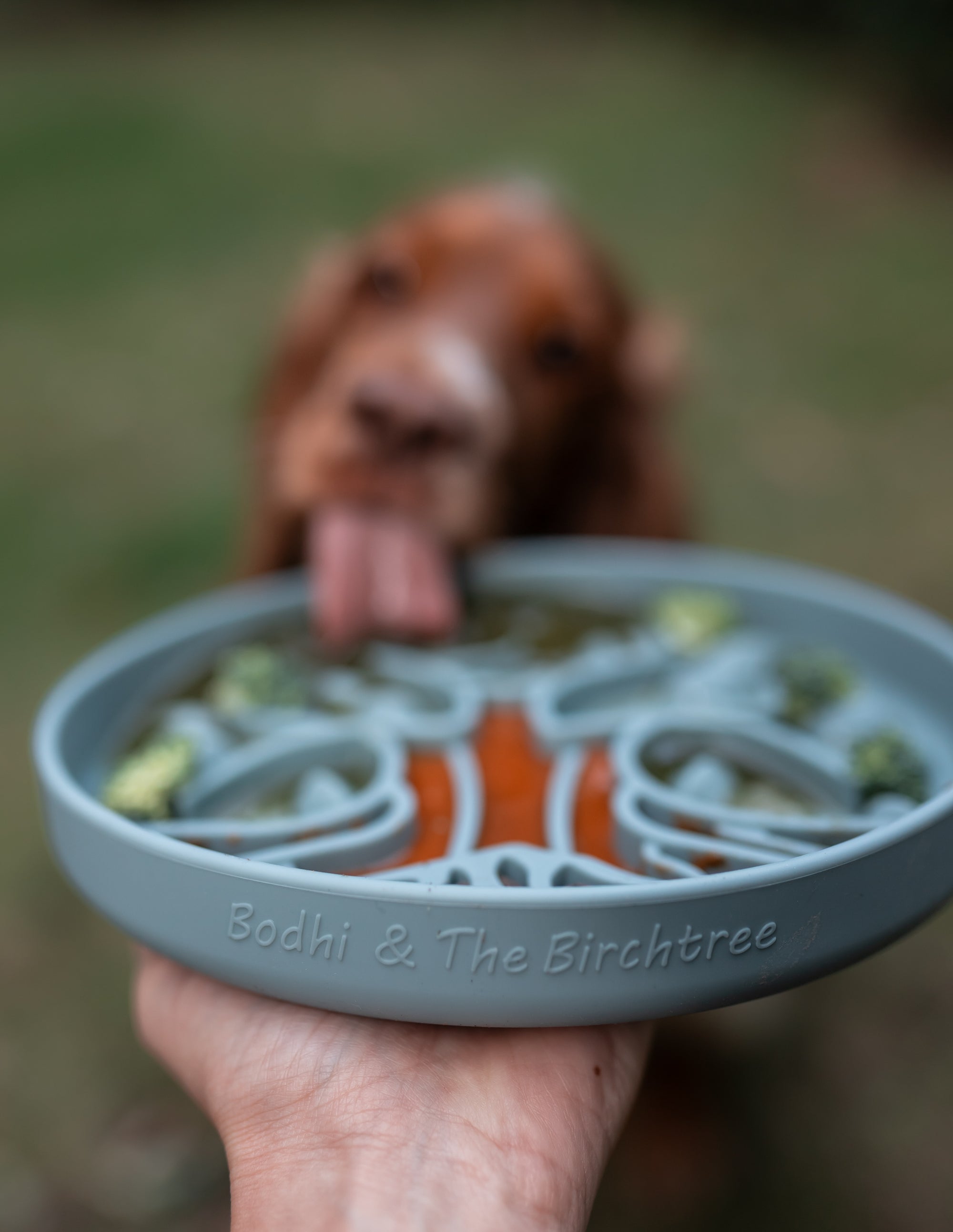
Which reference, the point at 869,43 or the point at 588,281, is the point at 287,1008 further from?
the point at 869,43

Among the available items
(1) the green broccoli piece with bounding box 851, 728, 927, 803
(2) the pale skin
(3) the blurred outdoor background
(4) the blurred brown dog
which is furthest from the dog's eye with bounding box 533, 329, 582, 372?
(2) the pale skin

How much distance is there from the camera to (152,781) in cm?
91

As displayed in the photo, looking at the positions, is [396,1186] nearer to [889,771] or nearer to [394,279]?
[889,771]

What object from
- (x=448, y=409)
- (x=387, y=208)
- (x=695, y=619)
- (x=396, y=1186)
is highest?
(x=387, y=208)

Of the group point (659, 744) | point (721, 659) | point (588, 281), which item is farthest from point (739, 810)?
point (588, 281)

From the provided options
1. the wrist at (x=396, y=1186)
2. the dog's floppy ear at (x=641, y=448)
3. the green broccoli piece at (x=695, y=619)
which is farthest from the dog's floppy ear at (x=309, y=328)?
the wrist at (x=396, y=1186)

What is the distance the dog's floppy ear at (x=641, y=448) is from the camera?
164 centimetres

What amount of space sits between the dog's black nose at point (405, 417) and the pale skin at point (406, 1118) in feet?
1.94

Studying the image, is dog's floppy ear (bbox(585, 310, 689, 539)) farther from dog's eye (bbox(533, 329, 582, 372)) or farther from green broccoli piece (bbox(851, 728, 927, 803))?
green broccoli piece (bbox(851, 728, 927, 803))

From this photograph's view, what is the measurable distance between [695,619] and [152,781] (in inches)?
22.5

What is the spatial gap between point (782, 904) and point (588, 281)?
1.00 metres

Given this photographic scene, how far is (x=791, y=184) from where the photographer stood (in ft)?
15.9

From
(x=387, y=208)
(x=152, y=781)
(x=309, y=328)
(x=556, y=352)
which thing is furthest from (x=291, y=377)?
(x=152, y=781)

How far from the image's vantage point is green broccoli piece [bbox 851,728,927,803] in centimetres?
92
